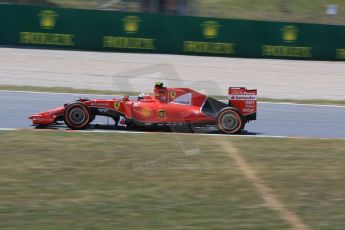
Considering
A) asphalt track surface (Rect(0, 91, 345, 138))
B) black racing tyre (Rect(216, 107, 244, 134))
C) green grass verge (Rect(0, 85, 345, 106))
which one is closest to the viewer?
black racing tyre (Rect(216, 107, 244, 134))

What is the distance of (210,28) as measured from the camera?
2500 centimetres

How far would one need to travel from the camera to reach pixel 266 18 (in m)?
26.5

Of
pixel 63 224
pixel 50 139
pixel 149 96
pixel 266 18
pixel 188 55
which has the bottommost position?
pixel 63 224

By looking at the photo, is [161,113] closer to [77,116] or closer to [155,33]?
[77,116]

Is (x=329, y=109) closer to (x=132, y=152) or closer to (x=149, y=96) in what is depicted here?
(x=149, y=96)

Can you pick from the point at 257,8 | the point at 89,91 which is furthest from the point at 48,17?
the point at 257,8

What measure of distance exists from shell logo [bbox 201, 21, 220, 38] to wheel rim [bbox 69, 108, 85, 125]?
13479 mm

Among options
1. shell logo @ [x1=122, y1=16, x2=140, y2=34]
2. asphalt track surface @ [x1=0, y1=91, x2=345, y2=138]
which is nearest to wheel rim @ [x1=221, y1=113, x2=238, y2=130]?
asphalt track surface @ [x1=0, y1=91, x2=345, y2=138]

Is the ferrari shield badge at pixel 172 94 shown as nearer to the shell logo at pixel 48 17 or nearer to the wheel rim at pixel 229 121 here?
the wheel rim at pixel 229 121

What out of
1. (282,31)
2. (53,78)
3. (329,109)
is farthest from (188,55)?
(329,109)

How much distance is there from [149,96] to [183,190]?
4154 millimetres

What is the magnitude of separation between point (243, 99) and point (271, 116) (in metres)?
2.91

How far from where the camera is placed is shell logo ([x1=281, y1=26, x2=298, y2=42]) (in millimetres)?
25195

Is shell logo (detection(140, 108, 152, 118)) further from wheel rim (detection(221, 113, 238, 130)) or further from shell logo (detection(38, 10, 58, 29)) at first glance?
shell logo (detection(38, 10, 58, 29))
